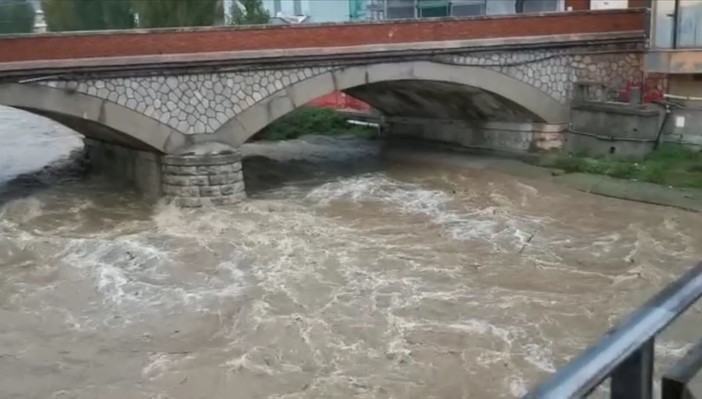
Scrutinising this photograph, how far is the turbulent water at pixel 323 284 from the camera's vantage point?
6.79 metres

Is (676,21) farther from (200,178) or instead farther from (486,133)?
(200,178)

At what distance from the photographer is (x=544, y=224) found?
11.4 m

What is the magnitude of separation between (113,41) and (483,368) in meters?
7.86

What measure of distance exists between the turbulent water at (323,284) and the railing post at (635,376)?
16.5 ft

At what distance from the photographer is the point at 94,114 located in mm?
11930

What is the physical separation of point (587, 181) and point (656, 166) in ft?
3.66

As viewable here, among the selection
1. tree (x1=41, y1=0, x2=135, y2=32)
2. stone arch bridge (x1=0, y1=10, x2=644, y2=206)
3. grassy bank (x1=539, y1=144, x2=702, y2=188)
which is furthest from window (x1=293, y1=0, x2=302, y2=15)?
grassy bank (x1=539, y1=144, x2=702, y2=188)

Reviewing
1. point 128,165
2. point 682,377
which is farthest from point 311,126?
point 682,377

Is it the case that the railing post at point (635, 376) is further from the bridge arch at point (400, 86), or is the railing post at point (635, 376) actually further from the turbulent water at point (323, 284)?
the bridge arch at point (400, 86)

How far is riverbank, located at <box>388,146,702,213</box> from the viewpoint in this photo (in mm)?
12188

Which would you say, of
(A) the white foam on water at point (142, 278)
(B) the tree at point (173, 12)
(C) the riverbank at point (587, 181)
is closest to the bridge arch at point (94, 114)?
(A) the white foam on water at point (142, 278)

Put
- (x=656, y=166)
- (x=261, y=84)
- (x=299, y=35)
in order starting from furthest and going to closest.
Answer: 1. (x=656, y=166)
2. (x=299, y=35)
3. (x=261, y=84)

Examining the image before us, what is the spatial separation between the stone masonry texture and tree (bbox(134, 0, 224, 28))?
993 centimetres

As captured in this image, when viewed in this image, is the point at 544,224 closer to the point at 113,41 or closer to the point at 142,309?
the point at 142,309
